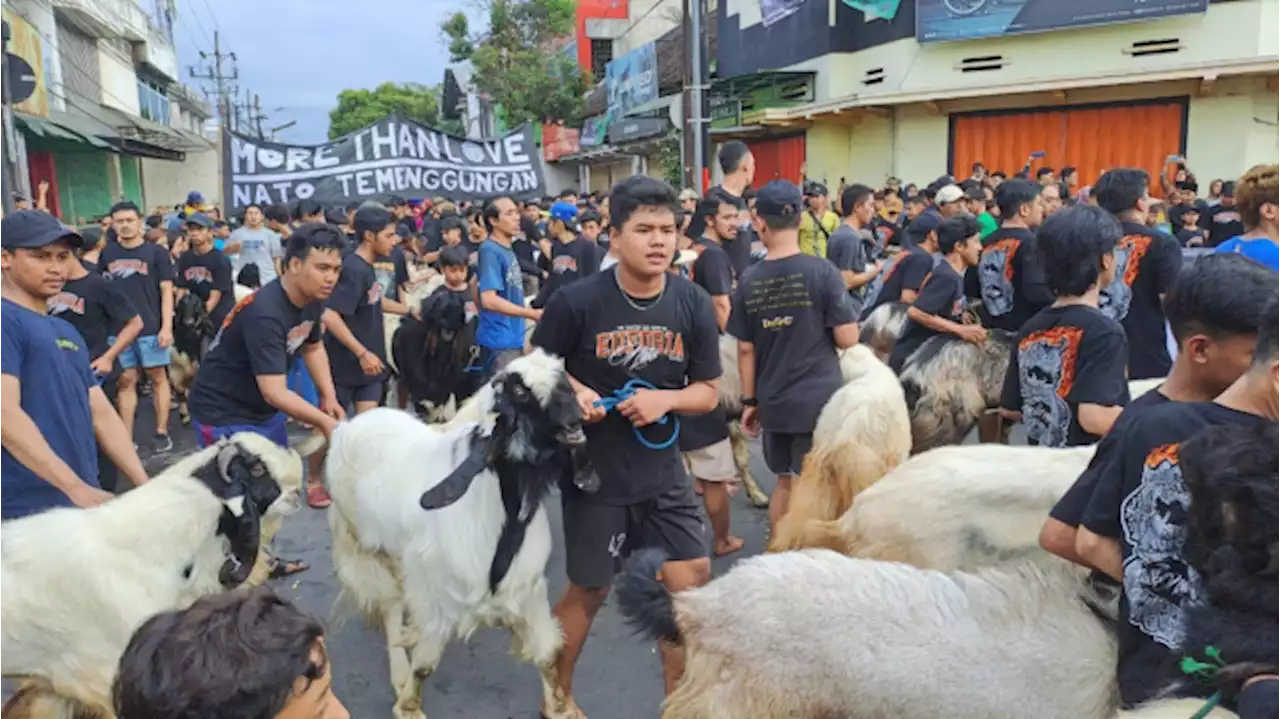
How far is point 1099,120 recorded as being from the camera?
53.7 feet

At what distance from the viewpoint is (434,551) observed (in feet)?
11.5

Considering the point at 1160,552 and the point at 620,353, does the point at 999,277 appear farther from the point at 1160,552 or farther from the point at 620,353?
the point at 1160,552

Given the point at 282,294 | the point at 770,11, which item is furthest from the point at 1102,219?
the point at 770,11

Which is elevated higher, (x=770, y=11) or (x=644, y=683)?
(x=770, y=11)

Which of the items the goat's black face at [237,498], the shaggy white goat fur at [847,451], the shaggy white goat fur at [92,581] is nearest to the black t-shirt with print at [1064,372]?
the shaggy white goat fur at [847,451]

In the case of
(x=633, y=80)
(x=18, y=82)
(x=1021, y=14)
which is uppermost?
(x=633, y=80)

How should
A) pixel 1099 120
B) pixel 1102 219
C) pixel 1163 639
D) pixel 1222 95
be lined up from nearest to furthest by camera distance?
pixel 1163 639, pixel 1102 219, pixel 1222 95, pixel 1099 120

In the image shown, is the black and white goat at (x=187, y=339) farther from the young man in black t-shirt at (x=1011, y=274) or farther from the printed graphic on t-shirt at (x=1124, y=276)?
the printed graphic on t-shirt at (x=1124, y=276)

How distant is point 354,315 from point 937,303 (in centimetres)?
393

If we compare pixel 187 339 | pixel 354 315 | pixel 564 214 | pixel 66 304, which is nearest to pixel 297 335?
pixel 354 315

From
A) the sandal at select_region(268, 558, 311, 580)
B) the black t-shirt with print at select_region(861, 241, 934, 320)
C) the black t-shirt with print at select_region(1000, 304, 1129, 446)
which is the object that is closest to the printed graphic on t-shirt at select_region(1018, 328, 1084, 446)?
the black t-shirt with print at select_region(1000, 304, 1129, 446)

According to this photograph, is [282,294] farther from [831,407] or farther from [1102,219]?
[1102,219]

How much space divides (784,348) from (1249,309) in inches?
96.1

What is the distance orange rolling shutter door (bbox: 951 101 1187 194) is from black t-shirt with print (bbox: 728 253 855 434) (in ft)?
42.5
